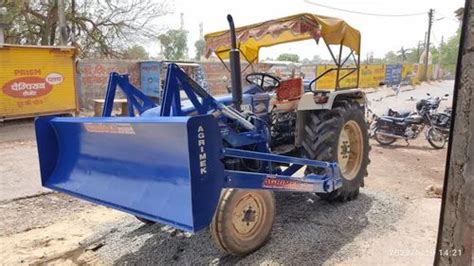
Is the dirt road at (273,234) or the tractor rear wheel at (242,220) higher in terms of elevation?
the tractor rear wheel at (242,220)

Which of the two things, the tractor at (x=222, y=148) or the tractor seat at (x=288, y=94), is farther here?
the tractor seat at (x=288, y=94)

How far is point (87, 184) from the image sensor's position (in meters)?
3.45

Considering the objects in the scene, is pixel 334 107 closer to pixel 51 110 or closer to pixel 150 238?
pixel 150 238

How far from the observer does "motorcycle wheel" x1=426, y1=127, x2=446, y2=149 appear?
9000 mm

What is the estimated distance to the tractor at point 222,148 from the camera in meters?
2.73

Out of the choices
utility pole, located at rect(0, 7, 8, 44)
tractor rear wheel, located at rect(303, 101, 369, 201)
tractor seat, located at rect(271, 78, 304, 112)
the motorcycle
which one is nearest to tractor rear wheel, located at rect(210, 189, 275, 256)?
tractor rear wheel, located at rect(303, 101, 369, 201)

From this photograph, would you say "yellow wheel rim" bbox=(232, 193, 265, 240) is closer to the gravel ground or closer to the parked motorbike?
the gravel ground

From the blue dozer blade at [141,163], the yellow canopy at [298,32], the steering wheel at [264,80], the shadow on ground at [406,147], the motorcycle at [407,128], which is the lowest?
the shadow on ground at [406,147]

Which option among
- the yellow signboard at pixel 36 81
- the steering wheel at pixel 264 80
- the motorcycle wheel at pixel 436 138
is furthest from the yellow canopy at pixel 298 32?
the yellow signboard at pixel 36 81

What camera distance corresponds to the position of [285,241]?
3.60 meters

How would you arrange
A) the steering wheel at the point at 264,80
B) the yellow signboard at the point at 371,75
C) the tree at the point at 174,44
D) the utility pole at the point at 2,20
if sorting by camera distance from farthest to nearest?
the yellow signboard at the point at 371,75
the tree at the point at 174,44
the utility pole at the point at 2,20
the steering wheel at the point at 264,80

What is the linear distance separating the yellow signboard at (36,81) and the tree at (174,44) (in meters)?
8.83

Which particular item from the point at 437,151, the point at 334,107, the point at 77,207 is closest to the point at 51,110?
the point at 77,207

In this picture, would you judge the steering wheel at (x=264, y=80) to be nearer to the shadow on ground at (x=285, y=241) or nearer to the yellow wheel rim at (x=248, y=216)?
the shadow on ground at (x=285, y=241)
